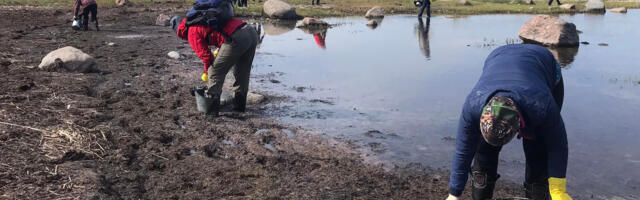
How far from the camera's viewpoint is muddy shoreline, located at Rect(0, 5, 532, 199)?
4.97 meters

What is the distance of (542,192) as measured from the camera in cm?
409

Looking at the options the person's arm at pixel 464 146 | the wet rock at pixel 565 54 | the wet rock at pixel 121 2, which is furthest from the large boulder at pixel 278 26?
the person's arm at pixel 464 146

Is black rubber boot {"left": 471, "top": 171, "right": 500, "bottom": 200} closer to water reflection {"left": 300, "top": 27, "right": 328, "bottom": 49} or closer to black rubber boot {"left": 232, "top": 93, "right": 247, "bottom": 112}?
black rubber boot {"left": 232, "top": 93, "right": 247, "bottom": 112}

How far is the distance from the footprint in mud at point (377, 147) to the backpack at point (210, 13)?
250 centimetres

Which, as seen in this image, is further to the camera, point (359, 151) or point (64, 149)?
point (359, 151)

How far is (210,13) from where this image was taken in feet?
23.0

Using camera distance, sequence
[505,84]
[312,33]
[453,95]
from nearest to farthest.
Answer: [505,84] < [453,95] < [312,33]

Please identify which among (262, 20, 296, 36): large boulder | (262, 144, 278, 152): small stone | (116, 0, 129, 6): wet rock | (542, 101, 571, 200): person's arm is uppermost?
(116, 0, 129, 6): wet rock

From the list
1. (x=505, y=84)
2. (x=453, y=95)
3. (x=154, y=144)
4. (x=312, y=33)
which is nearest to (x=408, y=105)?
(x=453, y=95)

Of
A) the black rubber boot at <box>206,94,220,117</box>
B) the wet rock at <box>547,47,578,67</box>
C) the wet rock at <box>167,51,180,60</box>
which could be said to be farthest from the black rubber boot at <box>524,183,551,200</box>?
the wet rock at <box>167,51,180,60</box>

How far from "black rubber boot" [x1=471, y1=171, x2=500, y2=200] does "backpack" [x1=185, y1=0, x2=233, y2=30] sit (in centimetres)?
408

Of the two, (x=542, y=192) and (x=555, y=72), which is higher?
(x=555, y=72)

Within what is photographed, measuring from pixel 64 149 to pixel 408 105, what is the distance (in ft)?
16.3

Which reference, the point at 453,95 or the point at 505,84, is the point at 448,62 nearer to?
the point at 453,95
